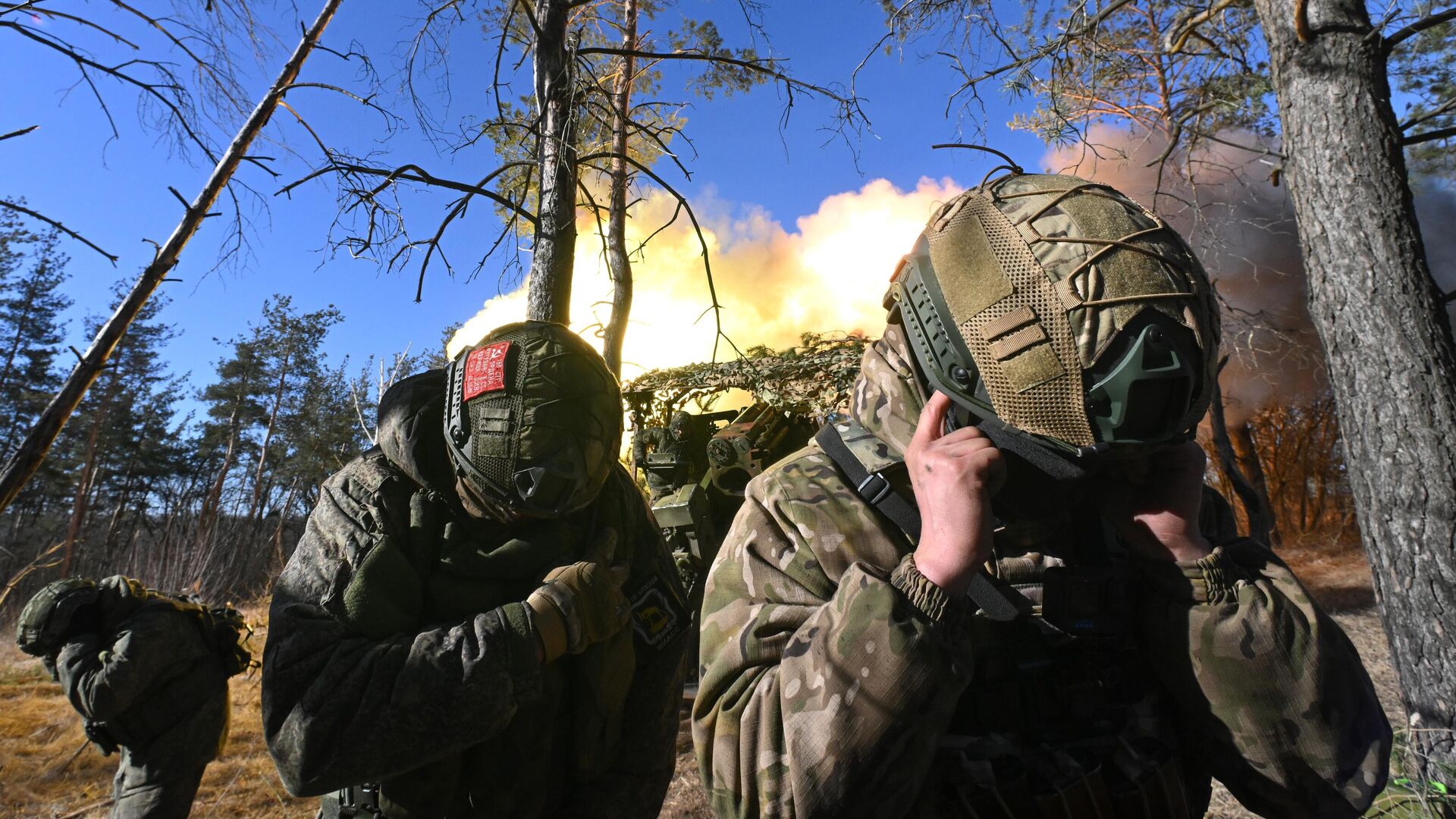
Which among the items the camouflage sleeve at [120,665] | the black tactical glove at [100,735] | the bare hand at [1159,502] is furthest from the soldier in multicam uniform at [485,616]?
the black tactical glove at [100,735]

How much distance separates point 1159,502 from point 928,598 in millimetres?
622

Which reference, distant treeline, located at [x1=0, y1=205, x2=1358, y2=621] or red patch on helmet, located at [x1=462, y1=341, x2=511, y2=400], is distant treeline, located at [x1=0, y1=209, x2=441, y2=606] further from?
red patch on helmet, located at [x1=462, y1=341, x2=511, y2=400]

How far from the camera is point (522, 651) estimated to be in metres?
2.22

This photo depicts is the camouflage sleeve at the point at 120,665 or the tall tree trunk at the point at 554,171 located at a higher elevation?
the tall tree trunk at the point at 554,171

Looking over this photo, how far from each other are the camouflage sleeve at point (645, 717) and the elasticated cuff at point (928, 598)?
1565mm

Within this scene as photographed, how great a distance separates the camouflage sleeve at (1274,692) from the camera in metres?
1.42

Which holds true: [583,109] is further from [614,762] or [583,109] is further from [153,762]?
[153,762]

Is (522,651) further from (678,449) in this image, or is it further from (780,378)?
(780,378)

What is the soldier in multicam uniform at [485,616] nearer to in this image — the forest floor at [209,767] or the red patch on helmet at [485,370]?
the red patch on helmet at [485,370]

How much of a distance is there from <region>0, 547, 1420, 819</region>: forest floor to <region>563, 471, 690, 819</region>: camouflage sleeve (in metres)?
2.39

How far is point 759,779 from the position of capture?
132 cm

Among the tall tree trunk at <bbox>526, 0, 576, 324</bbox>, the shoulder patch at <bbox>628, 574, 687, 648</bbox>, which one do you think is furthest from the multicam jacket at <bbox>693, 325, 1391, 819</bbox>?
the tall tree trunk at <bbox>526, 0, 576, 324</bbox>

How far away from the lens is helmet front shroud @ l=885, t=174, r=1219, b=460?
4.75 ft

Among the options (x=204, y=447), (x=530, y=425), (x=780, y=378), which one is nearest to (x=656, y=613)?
(x=530, y=425)
